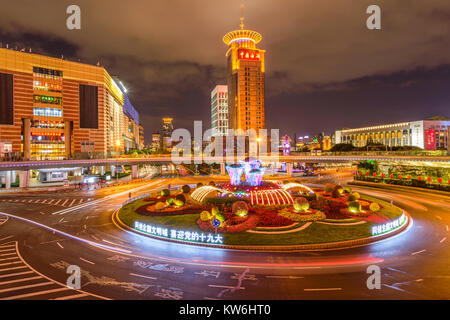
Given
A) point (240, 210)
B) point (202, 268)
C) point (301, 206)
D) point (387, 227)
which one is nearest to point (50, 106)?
point (240, 210)

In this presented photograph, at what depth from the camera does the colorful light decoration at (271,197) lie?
31219 mm

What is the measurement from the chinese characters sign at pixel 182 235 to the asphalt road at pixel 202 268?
919mm

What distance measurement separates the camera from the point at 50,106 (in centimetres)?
8788

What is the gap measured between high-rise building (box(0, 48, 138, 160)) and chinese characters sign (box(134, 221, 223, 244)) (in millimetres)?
67551

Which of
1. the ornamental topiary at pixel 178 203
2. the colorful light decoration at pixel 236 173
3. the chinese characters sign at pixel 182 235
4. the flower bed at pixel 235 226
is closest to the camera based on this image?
the chinese characters sign at pixel 182 235

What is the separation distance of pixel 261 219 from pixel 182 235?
27.9ft

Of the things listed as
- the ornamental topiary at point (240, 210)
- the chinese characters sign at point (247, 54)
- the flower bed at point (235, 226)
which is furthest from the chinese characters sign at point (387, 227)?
the chinese characters sign at point (247, 54)

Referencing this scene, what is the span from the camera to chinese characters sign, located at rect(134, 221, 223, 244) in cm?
2177

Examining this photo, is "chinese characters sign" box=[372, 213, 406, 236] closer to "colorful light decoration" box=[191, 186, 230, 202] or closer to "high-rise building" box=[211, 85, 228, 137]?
"colorful light decoration" box=[191, 186, 230, 202]

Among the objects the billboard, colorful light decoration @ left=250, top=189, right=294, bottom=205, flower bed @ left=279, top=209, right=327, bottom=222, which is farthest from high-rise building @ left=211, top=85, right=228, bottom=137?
flower bed @ left=279, top=209, right=327, bottom=222

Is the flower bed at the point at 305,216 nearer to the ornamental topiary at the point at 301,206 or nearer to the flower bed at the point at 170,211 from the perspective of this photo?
the ornamental topiary at the point at 301,206

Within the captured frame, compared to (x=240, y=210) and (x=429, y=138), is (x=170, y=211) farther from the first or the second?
(x=429, y=138)
